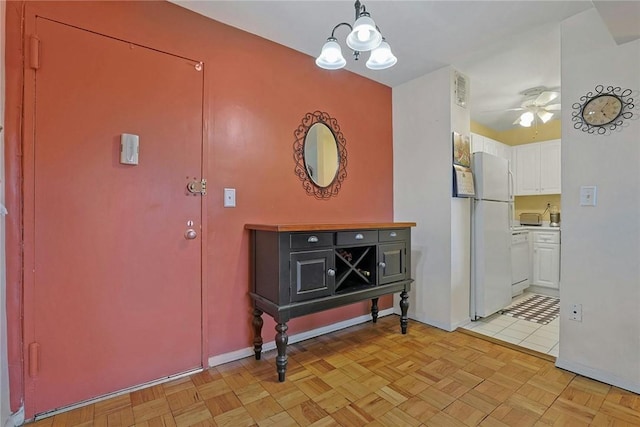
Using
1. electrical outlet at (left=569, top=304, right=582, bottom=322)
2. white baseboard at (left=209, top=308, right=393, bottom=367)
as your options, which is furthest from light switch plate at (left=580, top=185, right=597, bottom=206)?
white baseboard at (left=209, top=308, right=393, bottom=367)

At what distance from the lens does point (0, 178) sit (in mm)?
1414

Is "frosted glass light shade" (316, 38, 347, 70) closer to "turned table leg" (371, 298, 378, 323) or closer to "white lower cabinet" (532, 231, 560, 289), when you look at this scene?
"turned table leg" (371, 298, 378, 323)

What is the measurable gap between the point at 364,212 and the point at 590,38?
1.95 m

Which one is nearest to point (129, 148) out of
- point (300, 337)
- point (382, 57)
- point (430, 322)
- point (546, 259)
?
point (382, 57)

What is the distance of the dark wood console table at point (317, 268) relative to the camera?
190 cm

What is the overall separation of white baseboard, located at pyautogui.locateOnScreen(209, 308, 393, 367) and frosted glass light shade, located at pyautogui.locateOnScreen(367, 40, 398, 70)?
2.01m

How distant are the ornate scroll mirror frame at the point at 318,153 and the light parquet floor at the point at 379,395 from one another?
129cm

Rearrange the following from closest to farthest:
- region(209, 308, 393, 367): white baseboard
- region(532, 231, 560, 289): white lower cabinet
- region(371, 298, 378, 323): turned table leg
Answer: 1. region(209, 308, 393, 367): white baseboard
2. region(371, 298, 378, 323): turned table leg
3. region(532, 231, 560, 289): white lower cabinet

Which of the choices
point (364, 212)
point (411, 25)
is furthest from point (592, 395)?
point (411, 25)

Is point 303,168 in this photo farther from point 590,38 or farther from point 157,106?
point 590,38

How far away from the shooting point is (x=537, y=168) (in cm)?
443

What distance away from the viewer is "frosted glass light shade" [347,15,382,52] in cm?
142

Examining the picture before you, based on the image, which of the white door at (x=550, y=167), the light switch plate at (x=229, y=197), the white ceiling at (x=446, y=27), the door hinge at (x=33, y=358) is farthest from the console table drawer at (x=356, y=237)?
the white door at (x=550, y=167)

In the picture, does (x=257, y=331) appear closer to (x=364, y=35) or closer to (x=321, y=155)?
(x=321, y=155)
